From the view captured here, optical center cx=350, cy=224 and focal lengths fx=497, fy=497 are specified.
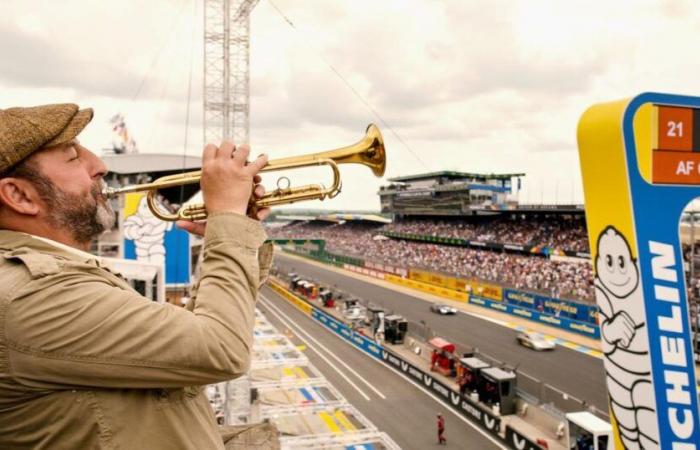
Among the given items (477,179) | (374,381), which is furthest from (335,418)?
(477,179)

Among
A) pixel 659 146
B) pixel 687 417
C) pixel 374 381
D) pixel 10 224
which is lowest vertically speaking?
pixel 374 381

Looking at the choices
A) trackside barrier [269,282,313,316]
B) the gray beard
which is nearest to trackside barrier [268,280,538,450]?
trackside barrier [269,282,313,316]

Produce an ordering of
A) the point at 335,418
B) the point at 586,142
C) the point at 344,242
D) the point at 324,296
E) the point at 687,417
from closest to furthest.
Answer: the point at 687,417 → the point at 586,142 → the point at 335,418 → the point at 324,296 → the point at 344,242

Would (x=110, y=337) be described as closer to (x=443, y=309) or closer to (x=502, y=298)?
(x=443, y=309)

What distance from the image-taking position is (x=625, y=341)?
20.7 ft

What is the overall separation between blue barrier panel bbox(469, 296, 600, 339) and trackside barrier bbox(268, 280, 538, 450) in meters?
10.1

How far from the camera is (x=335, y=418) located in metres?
12.4

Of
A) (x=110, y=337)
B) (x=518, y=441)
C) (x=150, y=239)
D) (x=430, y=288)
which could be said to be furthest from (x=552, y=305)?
(x=110, y=337)

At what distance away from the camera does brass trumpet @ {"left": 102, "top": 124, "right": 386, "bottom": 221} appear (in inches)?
120

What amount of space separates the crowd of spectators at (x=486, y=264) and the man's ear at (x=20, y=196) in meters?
27.5

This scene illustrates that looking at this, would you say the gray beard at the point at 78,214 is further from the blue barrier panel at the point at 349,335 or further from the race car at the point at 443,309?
the race car at the point at 443,309

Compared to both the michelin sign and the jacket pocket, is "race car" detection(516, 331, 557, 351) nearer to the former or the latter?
the michelin sign

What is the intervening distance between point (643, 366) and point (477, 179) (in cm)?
6006

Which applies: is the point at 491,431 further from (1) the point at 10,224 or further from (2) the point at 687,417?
(1) the point at 10,224
